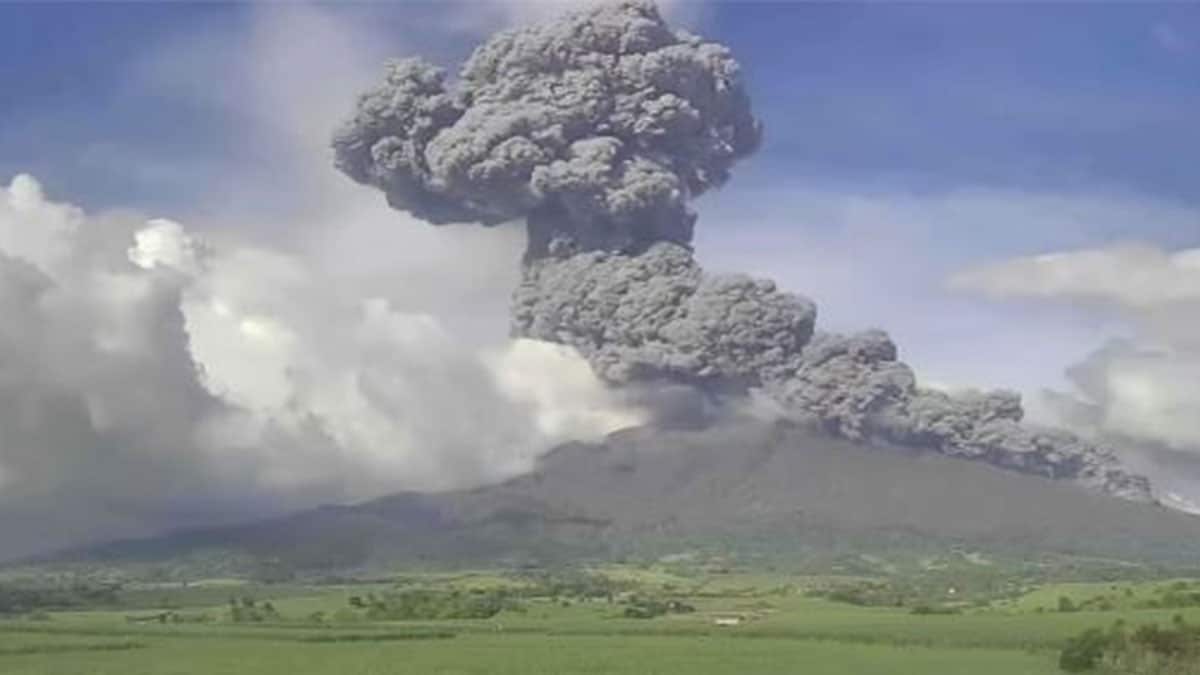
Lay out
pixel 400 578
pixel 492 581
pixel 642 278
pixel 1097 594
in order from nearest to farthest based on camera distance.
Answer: pixel 1097 594 → pixel 492 581 → pixel 400 578 → pixel 642 278

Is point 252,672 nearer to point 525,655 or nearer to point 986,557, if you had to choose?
point 525,655

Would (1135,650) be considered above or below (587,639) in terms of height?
below

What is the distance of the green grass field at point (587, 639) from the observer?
62.8 m

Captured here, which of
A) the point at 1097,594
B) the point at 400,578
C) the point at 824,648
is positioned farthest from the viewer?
the point at 400,578

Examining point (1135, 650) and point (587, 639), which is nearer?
point (1135, 650)

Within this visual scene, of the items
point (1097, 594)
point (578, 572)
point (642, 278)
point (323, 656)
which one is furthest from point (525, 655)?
point (642, 278)

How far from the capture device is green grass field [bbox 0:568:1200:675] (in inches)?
2470

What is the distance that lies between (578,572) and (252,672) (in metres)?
109

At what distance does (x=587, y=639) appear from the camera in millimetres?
77188

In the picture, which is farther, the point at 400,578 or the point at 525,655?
the point at 400,578

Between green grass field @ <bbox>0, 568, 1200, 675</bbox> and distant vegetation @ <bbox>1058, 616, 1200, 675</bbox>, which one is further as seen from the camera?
green grass field @ <bbox>0, 568, 1200, 675</bbox>

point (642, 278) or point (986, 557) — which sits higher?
point (642, 278)

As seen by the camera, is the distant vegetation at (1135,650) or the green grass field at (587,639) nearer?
the distant vegetation at (1135,650)

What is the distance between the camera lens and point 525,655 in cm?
6700
